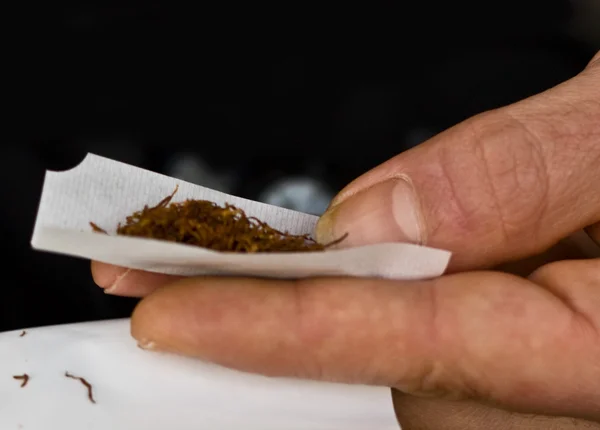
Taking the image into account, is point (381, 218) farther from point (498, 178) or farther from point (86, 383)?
point (86, 383)

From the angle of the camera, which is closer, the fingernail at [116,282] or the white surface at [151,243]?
the white surface at [151,243]

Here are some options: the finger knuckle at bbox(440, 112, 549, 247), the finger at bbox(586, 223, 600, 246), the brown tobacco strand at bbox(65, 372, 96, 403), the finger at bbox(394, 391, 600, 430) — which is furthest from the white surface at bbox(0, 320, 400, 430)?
the finger at bbox(586, 223, 600, 246)

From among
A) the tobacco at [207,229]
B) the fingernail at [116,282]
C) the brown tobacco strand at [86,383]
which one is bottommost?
the brown tobacco strand at [86,383]

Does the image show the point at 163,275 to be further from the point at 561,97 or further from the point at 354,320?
the point at 561,97

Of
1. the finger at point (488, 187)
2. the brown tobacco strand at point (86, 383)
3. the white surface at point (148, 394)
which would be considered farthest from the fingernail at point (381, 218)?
the brown tobacco strand at point (86, 383)

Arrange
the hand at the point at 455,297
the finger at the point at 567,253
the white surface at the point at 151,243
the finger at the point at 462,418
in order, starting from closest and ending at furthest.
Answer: the white surface at the point at 151,243
the hand at the point at 455,297
the finger at the point at 462,418
the finger at the point at 567,253

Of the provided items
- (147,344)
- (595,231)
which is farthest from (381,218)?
(595,231)

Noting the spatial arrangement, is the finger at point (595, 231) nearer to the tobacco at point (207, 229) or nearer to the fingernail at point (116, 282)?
the tobacco at point (207, 229)
